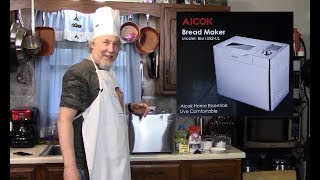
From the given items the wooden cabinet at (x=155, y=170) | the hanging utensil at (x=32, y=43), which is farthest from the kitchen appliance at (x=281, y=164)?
the hanging utensil at (x=32, y=43)

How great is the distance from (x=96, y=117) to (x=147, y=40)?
147cm

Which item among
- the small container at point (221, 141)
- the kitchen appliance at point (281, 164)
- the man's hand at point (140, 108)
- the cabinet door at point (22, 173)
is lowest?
the kitchen appliance at point (281, 164)

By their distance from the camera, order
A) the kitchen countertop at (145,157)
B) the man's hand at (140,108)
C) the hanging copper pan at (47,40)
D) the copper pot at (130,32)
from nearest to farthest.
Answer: the man's hand at (140,108) → the kitchen countertop at (145,157) → the hanging copper pan at (47,40) → the copper pot at (130,32)

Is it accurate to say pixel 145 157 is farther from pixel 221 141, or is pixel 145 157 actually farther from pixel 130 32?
pixel 130 32

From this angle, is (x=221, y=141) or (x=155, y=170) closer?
(x=155, y=170)

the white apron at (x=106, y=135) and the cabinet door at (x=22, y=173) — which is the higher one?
the white apron at (x=106, y=135)

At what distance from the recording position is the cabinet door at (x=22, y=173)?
7.76ft

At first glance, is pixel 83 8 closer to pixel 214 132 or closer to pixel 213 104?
pixel 213 104

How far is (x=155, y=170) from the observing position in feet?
8.32

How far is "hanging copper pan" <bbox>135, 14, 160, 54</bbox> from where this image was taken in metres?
3.00

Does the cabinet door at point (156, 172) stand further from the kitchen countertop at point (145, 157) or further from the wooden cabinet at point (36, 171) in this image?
the wooden cabinet at point (36, 171)

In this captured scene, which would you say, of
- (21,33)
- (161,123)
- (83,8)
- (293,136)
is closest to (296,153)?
(293,136)

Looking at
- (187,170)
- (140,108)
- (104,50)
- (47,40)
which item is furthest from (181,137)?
(47,40)

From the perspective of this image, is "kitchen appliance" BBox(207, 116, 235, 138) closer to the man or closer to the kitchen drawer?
the kitchen drawer
